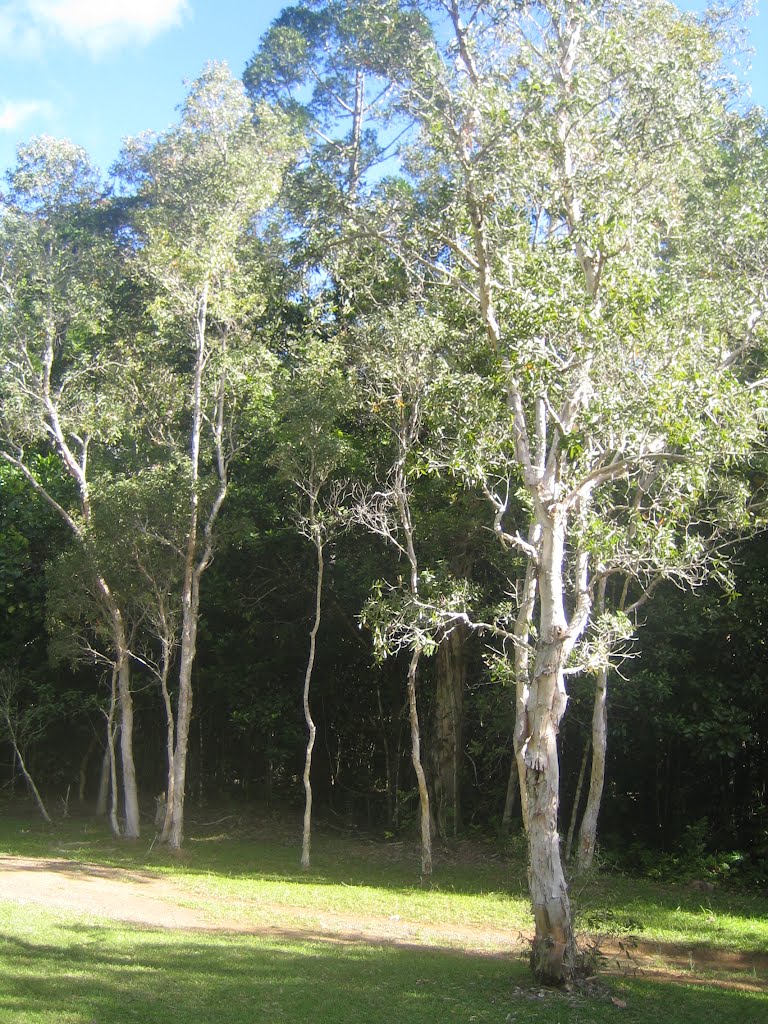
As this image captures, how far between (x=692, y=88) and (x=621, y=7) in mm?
1125

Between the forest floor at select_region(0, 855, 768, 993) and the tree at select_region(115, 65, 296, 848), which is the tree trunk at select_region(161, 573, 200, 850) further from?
the forest floor at select_region(0, 855, 768, 993)

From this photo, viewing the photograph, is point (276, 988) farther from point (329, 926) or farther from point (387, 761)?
point (387, 761)

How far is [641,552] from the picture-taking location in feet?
27.2

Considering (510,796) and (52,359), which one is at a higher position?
(52,359)

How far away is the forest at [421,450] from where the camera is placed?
28.3 ft

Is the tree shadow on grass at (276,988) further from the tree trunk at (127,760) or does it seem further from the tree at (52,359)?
the tree at (52,359)

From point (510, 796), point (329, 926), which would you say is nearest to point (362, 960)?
point (329, 926)

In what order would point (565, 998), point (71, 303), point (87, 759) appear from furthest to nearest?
point (87, 759)
point (71, 303)
point (565, 998)

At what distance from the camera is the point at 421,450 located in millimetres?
12414

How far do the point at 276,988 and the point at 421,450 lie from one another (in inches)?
262

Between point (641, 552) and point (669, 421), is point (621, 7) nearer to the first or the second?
point (669, 421)

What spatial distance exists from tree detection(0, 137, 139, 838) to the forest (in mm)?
86

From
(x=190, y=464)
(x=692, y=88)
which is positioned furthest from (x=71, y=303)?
(x=692, y=88)

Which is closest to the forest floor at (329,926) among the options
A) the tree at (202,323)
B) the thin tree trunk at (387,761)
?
the tree at (202,323)
